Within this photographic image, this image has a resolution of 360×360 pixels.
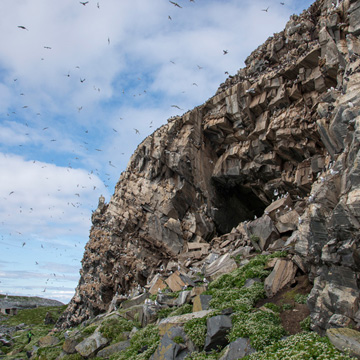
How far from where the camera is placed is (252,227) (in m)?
25.3

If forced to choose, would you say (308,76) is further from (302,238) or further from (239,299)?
(239,299)

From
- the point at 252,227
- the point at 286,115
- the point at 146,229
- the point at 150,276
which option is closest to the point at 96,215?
the point at 146,229

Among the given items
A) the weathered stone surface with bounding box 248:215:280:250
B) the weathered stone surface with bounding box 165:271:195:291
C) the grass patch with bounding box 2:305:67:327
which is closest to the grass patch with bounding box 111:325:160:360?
the weathered stone surface with bounding box 165:271:195:291

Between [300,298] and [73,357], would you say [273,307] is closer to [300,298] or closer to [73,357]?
[300,298]

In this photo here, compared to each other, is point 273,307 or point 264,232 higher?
point 264,232

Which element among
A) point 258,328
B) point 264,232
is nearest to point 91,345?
point 258,328

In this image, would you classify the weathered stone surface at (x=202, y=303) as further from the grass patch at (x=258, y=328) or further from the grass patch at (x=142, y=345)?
the grass patch at (x=258, y=328)

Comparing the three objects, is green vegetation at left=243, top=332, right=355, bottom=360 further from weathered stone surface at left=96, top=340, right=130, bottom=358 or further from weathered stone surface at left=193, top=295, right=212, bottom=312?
weathered stone surface at left=96, top=340, right=130, bottom=358

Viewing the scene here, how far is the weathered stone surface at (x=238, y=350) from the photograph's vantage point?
10180 mm

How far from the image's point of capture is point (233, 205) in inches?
1623

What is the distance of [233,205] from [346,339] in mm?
33078

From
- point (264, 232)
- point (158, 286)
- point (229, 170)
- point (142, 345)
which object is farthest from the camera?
point (229, 170)

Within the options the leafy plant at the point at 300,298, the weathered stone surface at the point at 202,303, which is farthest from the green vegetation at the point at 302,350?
the weathered stone surface at the point at 202,303

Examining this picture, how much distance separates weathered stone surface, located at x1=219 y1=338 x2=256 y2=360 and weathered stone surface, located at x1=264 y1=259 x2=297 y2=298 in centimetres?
467
